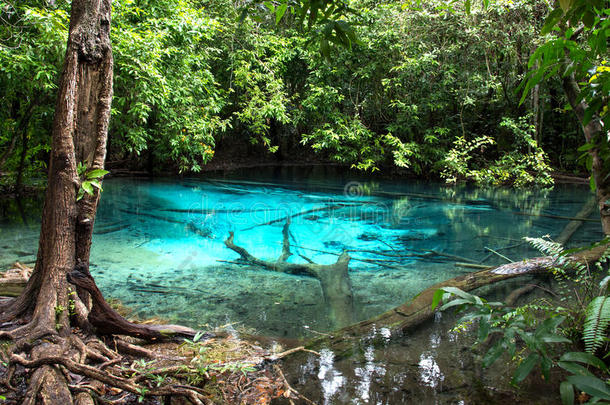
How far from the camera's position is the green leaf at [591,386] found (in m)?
1.03

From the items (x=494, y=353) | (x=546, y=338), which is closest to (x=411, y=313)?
(x=494, y=353)

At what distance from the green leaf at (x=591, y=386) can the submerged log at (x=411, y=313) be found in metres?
1.54

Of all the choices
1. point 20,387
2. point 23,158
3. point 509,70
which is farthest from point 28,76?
point 509,70

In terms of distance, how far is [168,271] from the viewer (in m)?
4.59

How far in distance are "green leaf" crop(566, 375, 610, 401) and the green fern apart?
90cm

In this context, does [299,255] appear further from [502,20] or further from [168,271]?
[502,20]

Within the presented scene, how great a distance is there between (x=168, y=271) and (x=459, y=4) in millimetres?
9685

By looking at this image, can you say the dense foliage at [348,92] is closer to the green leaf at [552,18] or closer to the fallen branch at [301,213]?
the fallen branch at [301,213]

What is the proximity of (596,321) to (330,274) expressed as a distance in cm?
280

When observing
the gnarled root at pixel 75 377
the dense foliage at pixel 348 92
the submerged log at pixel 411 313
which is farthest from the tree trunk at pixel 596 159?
the dense foliage at pixel 348 92

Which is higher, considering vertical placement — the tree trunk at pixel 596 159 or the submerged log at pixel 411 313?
the tree trunk at pixel 596 159

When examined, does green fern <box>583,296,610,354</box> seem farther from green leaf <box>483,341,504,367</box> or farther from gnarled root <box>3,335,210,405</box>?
gnarled root <box>3,335,210,405</box>

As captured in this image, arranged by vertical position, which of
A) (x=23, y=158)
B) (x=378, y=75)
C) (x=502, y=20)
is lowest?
(x=23, y=158)

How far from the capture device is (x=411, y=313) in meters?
3.24
